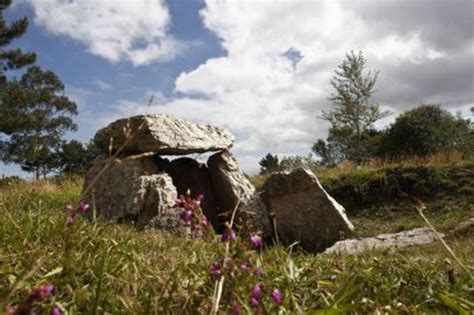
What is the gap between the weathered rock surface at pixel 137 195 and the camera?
36.1 ft

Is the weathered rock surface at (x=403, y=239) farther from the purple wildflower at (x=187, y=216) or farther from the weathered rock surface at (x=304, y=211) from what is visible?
the purple wildflower at (x=187, y=216)

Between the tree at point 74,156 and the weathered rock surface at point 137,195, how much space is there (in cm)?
3427

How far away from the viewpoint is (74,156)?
46375 mm

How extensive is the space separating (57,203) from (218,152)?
5.76 meters

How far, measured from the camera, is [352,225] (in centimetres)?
1258

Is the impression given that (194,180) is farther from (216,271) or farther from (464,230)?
(216,271)

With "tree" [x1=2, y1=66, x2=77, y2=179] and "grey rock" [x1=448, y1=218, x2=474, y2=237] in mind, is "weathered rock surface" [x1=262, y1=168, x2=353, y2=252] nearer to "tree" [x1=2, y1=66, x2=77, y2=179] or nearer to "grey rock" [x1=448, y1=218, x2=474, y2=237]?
"grey rock" [x1=448, y1=218, x2=474, y2=237]

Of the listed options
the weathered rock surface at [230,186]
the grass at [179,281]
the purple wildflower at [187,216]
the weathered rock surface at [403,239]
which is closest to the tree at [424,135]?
the weathered rock surface at [230,186]

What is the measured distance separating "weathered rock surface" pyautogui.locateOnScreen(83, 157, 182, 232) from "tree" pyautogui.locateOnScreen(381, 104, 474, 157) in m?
18.8

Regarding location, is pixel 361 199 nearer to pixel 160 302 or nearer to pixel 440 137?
pixel 160 302

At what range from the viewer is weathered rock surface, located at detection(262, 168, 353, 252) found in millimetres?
11977

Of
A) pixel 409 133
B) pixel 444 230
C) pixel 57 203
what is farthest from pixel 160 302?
pixel 409 133

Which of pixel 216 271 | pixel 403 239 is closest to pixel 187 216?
pixel 216 271

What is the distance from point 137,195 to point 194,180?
2.78 meters
